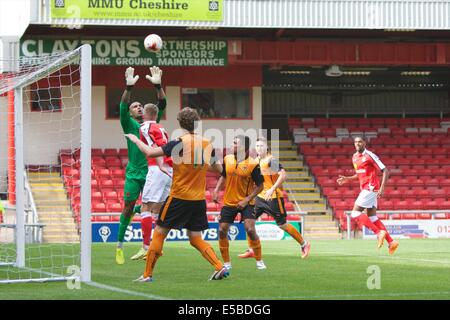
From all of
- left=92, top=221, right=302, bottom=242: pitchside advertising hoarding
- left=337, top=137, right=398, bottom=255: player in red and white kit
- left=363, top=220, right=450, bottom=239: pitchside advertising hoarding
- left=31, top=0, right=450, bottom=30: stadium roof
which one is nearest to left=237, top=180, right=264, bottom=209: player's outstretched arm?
left=337, top=137, right=398, bottom=255: player in red and white kit

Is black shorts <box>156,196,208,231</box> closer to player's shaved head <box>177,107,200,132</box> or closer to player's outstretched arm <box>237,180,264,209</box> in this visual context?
player's shaved head <box>177,107,200,132</box>

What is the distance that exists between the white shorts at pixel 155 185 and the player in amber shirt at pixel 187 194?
282 cm

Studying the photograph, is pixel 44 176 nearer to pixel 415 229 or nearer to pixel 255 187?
pixel 415 229

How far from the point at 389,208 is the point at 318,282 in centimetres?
2014

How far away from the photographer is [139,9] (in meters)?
26.5

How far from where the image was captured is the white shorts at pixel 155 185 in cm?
1312

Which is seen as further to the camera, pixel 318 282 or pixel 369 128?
pixel 369 128

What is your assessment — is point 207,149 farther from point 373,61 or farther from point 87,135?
point 373,61

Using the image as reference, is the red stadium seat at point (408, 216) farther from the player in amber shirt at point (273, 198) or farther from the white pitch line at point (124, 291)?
the white pitch line at point (124, 291)

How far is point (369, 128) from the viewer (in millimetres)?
34219

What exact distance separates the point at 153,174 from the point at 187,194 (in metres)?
2.96

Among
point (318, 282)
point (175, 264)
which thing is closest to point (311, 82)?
point (175, 264)

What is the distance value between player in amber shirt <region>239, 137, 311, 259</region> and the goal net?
2.91 m

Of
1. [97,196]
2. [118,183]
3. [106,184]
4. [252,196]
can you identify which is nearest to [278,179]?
[252,196]
